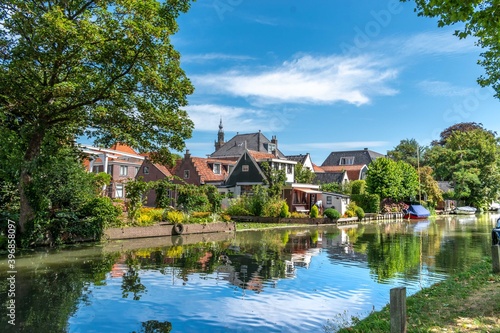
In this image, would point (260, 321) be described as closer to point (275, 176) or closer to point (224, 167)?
point (275, 176)

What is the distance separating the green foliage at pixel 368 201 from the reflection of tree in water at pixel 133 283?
37.7m

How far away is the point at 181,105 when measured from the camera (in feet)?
61.5

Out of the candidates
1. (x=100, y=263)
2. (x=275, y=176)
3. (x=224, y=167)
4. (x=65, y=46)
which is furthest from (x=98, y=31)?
(x=224, y=167)

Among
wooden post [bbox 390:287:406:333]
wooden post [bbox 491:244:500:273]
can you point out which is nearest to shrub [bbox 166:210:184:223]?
wooden post [bbox 491:244:500:273]

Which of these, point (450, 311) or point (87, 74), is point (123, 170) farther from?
point (450, 311)

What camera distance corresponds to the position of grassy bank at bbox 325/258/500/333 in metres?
6.27

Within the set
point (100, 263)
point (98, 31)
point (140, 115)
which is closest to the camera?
point (100, 263)

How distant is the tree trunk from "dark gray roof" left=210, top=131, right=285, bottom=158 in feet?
147

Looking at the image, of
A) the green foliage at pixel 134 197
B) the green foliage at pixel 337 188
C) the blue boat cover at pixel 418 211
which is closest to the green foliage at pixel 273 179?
the green foliage at pixel 337 188

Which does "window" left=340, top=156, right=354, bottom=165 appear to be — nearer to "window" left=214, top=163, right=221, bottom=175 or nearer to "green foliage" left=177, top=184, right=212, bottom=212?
"window" left=214, top=163, right=221, bottom=175

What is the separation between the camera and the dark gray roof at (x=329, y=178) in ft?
193

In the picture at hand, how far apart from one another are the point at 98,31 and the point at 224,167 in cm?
3716

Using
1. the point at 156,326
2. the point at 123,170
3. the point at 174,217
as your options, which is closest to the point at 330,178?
the point at 123,170

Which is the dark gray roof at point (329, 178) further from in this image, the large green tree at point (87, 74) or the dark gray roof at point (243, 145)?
the large green tree at point (87, 74)
